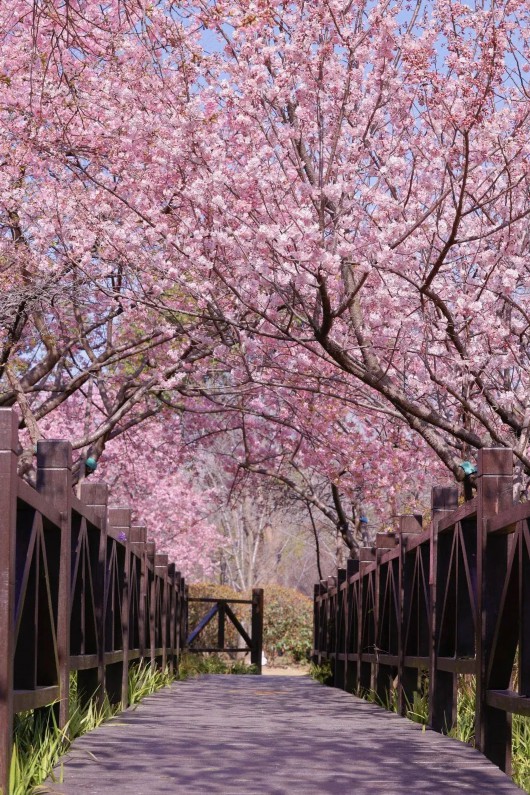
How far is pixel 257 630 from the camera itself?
21984 mm

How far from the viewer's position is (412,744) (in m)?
5.39

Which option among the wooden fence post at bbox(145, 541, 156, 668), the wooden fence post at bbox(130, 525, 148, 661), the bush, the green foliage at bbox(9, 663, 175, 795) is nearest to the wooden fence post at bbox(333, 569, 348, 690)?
the wooden fence post at bbox(145, 541, 156, 668)

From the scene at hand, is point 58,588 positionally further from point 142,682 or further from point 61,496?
point 142,682

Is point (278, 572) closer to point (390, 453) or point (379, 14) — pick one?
point (390, 453)

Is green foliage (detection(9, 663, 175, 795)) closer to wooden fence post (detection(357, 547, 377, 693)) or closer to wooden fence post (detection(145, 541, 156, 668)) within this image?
wooden fence post (detection(145, 541, 156, 668))

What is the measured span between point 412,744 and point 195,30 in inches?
309

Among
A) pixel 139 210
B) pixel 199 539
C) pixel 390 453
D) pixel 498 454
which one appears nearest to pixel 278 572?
pixel 199 539

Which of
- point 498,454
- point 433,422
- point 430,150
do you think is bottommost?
point 498,454

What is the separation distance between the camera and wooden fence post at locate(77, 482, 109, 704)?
6.34m

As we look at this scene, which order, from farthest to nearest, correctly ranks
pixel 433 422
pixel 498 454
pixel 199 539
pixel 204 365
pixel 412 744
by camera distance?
1. pixel 199 539
2. pixel 204 365
3. pixel 433 422
4. pixel 412 744
5. pixel 498 454

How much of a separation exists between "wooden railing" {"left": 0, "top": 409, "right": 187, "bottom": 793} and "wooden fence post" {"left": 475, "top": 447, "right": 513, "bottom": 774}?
185 cm

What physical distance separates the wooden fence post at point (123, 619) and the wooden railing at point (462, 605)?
1.84 metres

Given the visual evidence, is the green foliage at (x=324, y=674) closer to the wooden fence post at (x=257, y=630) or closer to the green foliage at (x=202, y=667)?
the green foliage at (x=202, y=667)

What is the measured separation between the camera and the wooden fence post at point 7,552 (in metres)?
3.58
